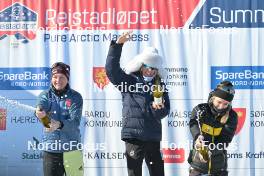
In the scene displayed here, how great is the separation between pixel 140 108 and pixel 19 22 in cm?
191

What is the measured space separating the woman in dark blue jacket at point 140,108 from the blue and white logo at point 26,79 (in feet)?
3.87

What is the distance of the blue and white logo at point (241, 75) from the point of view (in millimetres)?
5520

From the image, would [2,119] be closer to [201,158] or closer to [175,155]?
[175,155]

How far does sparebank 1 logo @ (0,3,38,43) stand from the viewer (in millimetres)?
5684

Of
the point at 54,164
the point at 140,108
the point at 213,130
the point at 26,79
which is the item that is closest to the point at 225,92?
the point at 213,130

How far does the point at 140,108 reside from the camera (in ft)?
15.3

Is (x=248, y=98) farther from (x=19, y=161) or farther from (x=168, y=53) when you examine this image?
(x=19, y=161)

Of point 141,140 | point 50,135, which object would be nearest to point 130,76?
point 141,140

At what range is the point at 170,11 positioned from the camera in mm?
5586

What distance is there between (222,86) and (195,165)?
28.3 inches

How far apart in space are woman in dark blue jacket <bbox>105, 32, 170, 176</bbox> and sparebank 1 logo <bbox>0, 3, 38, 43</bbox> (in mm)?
1374

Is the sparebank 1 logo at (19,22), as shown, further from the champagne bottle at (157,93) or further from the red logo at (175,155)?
the red logo at (175,155)

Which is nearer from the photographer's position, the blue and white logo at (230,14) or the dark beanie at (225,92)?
the dark beanie at (225,92)

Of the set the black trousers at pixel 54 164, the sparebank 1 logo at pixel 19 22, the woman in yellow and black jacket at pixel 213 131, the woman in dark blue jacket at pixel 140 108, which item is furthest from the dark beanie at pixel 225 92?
the sparebank 1 logo at pixel 19 22
